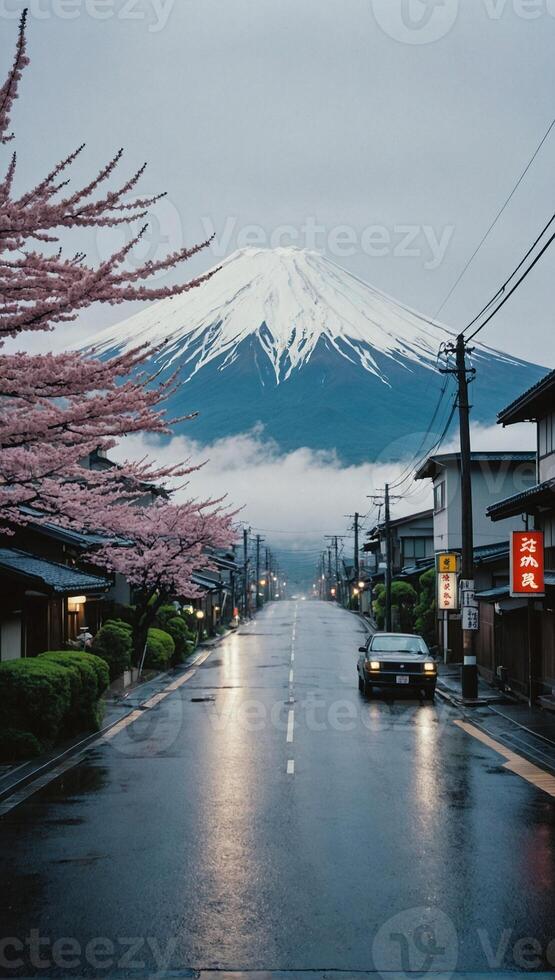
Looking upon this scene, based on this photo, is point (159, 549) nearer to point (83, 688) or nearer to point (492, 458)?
point (83, 688)

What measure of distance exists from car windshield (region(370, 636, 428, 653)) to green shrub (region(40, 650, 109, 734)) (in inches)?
351

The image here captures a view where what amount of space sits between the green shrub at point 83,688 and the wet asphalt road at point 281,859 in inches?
48.6

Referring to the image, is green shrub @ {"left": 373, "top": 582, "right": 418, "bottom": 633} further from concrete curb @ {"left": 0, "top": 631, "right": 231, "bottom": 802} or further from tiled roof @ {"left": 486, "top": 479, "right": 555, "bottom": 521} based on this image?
concrete curb @ {"left": 0, "top": 631, "right": 231, "bottom": 802}

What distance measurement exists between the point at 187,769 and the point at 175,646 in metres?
23.0

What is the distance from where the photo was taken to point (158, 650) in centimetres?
3234

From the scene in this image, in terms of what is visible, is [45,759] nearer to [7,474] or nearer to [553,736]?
[7,474]

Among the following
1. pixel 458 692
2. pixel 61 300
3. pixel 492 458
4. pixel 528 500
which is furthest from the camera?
pixel 492 458

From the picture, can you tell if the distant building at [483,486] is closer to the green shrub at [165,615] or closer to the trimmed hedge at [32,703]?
the green shrub at [165,615]

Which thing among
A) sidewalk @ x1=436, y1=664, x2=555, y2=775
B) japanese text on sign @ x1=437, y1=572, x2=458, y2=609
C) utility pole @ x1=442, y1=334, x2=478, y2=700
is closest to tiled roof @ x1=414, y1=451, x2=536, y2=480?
japanese text on sign @ x1=437, y1=572, x2=458, y2=609

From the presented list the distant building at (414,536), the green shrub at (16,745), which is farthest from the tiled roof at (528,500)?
the distant building at (414,536)

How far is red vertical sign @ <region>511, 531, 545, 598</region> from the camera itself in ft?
67.5

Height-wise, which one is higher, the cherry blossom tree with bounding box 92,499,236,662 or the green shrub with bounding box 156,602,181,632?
the cherry blossom tree with bounding box 92,499,236,662

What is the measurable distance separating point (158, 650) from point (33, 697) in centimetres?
1787

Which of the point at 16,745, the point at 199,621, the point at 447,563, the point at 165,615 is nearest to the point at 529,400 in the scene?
the point at 447,563
